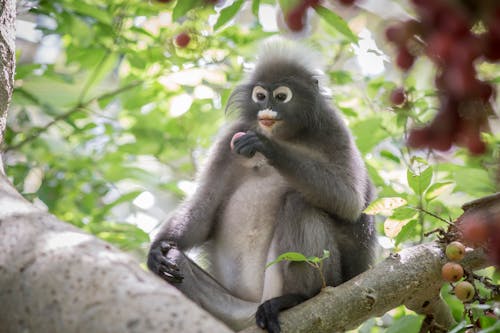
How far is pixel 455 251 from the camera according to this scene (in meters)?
2.86

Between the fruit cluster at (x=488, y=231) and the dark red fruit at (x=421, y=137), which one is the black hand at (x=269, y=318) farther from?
the dark red fruit at (x=421, y=137)

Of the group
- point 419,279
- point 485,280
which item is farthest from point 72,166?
point 485,280

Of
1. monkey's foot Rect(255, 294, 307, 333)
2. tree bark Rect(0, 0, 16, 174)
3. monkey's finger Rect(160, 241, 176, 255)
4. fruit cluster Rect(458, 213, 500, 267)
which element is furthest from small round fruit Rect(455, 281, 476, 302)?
tree bark Rect(0, 0, 16, 174)

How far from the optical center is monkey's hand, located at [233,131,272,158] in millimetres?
3982

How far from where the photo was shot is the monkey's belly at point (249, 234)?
4398 millimetres

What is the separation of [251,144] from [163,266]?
88 cm

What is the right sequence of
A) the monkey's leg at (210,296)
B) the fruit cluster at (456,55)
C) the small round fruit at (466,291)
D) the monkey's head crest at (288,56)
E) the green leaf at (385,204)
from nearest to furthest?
the fruit cluster at (456,55), the small round fruit at (466,291), the green leaf at (385,204), the monkey's leg at (210,296), the monkey's head crest at (288,56)

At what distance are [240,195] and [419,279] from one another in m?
1.68

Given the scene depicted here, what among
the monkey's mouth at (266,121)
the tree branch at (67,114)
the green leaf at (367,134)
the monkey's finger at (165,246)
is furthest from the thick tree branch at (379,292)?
the tree branch at (67,114)

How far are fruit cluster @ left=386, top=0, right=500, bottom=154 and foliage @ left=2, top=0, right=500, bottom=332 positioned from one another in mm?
1897

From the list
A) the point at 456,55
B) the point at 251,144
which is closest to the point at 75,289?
the point at 456,55

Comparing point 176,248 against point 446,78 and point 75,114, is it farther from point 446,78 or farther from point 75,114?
point 446,78

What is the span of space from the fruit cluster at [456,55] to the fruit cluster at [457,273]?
55.3 inches

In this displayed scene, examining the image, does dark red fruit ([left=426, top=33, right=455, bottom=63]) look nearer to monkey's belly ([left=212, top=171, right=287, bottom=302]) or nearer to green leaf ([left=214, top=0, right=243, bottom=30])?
green leaf ([left=214, top=0, right=243, bottom=30])
